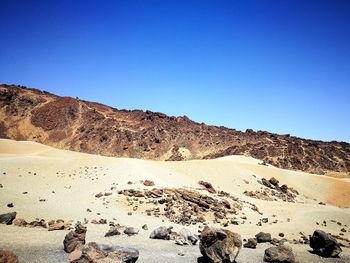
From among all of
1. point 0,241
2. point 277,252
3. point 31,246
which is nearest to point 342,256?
point 277,252

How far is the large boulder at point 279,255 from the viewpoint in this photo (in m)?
12.7

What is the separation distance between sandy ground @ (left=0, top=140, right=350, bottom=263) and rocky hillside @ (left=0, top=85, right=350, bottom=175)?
73.4ft

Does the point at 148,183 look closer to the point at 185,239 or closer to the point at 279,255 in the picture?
the point at 185,239

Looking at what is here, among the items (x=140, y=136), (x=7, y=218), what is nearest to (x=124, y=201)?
(x=7, y=218)

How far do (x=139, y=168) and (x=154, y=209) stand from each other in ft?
29.0

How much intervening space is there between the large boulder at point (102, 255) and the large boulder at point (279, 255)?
527 centimetres

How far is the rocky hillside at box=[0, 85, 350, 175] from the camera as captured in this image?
6206 cm

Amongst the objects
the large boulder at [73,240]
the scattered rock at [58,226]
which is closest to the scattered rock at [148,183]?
the scattered rock at [58,226]

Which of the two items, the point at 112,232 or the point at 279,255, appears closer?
the point at 279,255

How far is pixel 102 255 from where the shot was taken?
1009cm

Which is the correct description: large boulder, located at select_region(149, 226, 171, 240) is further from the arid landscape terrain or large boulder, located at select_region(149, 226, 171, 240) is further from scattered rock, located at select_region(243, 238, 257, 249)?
scattered rock, located at select_region(243, 238, 257, 249)

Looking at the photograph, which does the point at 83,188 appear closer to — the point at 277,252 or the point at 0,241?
the point at 0,241

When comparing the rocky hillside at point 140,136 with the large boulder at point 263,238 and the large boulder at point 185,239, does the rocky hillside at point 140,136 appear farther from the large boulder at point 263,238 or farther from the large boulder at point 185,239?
the large boulder at point 185,239

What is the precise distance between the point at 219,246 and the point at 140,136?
57903 mm
